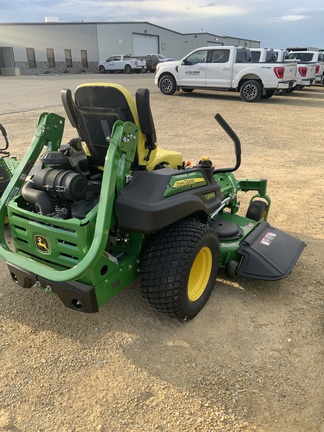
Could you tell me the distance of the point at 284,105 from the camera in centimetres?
1306

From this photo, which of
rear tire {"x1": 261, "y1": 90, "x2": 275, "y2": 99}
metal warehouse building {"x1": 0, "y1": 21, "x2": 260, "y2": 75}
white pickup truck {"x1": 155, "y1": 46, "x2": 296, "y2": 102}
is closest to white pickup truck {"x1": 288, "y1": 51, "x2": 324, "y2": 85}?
rear tire {"x1": 261, "y1": 90, "x2": 275, "y2": 99}

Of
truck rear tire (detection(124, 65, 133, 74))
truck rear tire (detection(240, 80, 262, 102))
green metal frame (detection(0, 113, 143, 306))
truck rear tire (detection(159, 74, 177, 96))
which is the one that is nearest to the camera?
green metal frame (detection(0, 113, 143, 306))

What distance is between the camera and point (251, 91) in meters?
13.4

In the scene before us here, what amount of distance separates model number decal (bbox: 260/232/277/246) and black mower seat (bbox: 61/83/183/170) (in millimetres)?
1183

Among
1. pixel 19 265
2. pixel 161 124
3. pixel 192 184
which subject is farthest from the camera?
pixel 161 124

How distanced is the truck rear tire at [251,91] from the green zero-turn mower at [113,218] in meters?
11.1

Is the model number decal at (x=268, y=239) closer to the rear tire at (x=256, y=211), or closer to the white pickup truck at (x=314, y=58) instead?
the rear tire at (x=256, y=211)

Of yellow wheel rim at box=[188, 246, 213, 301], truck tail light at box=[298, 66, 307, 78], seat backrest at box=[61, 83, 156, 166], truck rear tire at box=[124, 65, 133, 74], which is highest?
seat backrest at box=[61, 83, 156, 166]

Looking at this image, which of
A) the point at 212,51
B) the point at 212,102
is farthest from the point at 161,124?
the point at 212,51

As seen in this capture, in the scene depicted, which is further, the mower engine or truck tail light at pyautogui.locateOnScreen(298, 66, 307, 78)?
truck tail light at pyautogui.locateOnScreen(298, 66, 307, 78)

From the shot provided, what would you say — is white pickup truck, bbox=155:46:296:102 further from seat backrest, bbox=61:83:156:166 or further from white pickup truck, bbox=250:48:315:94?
seat backrest, bbox=61:83:156:166

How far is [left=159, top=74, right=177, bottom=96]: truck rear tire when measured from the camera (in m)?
14.4

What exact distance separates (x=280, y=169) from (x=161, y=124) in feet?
14.6

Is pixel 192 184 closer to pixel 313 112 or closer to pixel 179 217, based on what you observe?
pixel 179 217
